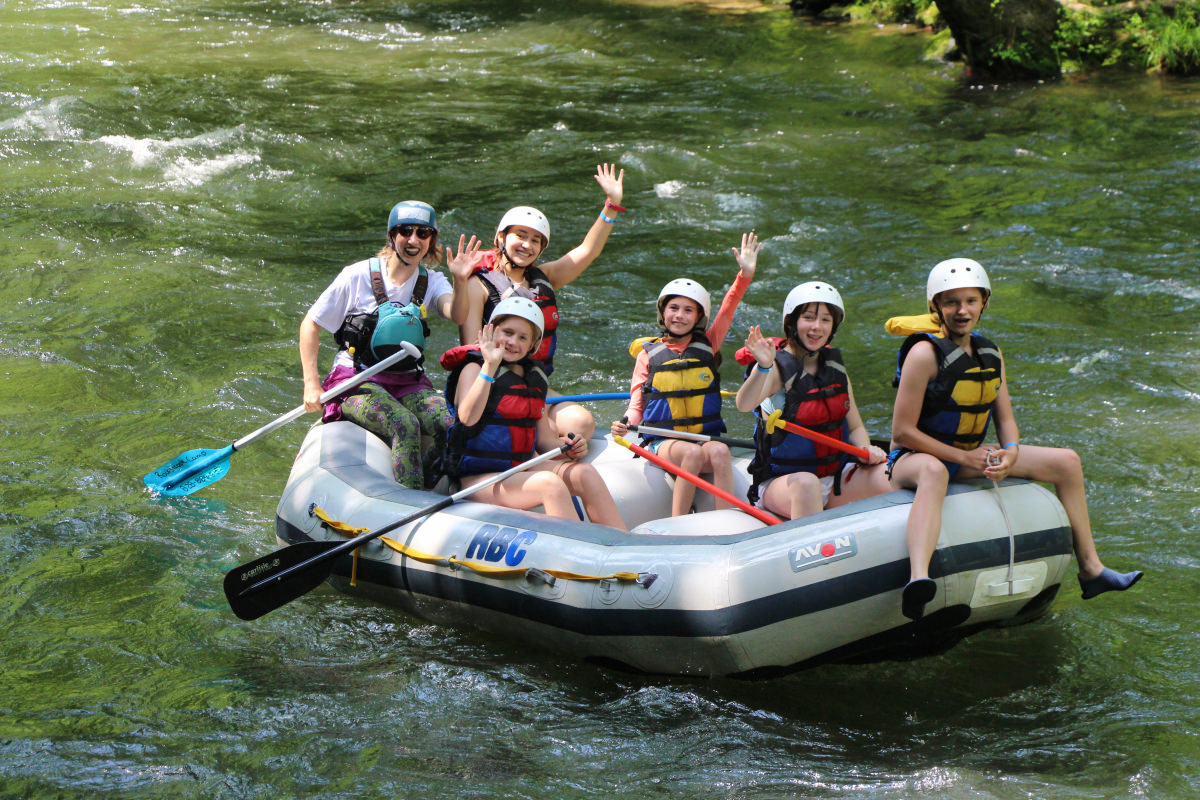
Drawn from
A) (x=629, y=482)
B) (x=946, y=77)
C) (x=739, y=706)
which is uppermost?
(x=946, y=77)

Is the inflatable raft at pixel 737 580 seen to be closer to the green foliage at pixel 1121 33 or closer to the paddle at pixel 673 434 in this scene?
the paddle at pixel 673 434

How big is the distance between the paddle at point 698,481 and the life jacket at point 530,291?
58 centimetres

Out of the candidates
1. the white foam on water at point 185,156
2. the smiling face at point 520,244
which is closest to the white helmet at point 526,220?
the smiling face at point 520,244

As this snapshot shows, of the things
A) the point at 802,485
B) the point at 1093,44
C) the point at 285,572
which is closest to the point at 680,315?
the point at 802,485

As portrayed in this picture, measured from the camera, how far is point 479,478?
16.0 ft

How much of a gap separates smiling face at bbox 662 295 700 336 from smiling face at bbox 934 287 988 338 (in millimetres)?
1082

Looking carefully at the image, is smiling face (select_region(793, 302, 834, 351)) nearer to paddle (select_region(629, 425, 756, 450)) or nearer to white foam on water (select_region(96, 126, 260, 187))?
paddle (select_region(629, 425, 756, 450))

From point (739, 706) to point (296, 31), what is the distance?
52.3ft

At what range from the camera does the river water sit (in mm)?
3961

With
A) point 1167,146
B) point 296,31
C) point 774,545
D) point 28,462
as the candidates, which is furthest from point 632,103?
point 774,545

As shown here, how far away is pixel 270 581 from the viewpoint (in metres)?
4.56

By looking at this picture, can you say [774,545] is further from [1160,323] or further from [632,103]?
[632,103]

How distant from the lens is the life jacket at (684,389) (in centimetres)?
506

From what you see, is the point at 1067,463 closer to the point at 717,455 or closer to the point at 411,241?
the point at 717,455
